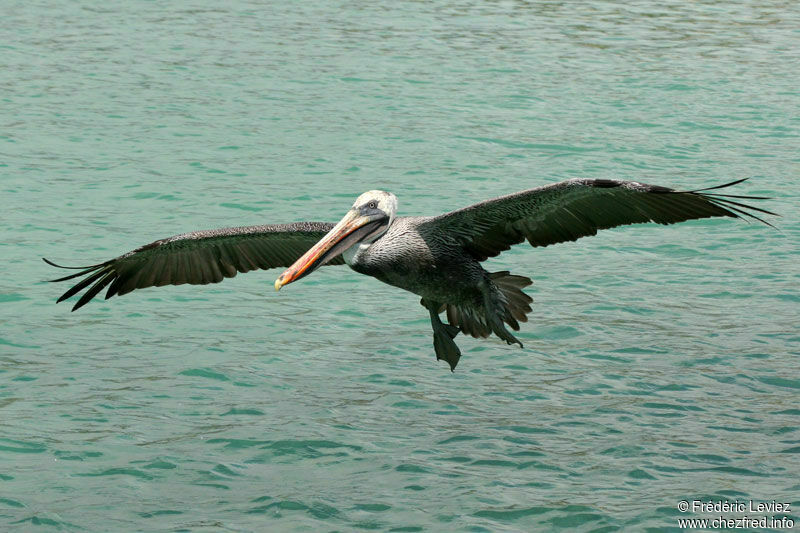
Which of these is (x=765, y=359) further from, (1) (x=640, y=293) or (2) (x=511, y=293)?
(2) (x=511, y=293)

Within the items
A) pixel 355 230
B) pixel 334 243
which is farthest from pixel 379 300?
pixel 334 243

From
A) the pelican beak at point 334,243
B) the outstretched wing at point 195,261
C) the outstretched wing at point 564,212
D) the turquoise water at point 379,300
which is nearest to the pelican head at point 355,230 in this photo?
the pelican beak at point 334,243

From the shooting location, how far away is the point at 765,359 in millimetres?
10961

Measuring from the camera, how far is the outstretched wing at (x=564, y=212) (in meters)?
8.03

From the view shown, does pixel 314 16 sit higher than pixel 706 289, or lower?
higher

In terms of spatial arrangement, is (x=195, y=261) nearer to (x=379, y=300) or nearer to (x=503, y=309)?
(x=503, y=309)

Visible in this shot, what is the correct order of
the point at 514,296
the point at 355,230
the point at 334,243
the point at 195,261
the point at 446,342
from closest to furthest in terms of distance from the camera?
1. the point at 334,243
2. the point at 355,230
3. the point at 514,296
4. the point at 446,342
5. the point at 195,261

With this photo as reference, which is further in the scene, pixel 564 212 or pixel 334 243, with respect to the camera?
pixel 564 212

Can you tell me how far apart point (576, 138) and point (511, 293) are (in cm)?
1017

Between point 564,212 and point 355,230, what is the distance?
1498 mm

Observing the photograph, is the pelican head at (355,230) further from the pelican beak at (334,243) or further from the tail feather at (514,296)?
the tail feather at (514,296)

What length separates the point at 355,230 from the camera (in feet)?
27.2

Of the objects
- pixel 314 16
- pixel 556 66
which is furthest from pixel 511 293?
pixel 314 16

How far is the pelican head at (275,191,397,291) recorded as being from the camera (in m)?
8.02
